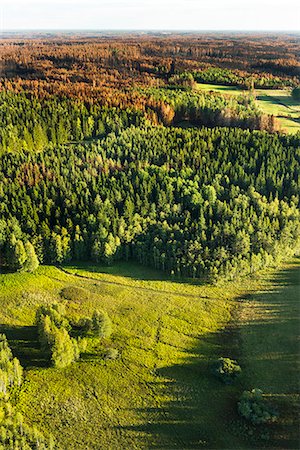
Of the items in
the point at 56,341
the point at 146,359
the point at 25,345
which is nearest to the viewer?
the point at 56,341

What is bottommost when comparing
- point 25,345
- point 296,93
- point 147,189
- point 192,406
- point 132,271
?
point 192,406

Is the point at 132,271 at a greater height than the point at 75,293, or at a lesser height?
greater

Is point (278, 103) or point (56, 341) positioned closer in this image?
point (56, 341)

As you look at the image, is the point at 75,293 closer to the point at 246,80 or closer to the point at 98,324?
the point at 98,324

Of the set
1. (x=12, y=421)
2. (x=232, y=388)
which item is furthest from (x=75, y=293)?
(x=232, y=388)

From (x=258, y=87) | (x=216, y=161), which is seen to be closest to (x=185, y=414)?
(x=216, y=161)

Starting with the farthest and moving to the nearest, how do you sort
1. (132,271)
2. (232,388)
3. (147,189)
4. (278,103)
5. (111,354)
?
(278,103)
(147,189)
(132,271)
(111,354)
(232,388)

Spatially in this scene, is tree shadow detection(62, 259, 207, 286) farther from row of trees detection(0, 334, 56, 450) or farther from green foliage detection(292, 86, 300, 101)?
green foliage detection(292, 86, 300, 101)

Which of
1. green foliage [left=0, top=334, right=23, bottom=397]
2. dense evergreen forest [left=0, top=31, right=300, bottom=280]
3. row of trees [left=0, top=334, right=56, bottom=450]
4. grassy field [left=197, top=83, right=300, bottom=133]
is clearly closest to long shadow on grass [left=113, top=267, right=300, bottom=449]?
row of trees [left=0, top=334, right=56, bottom=450]

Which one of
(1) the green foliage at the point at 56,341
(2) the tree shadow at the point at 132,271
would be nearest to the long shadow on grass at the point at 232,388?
(1) the green foliage at the point at 56,341
